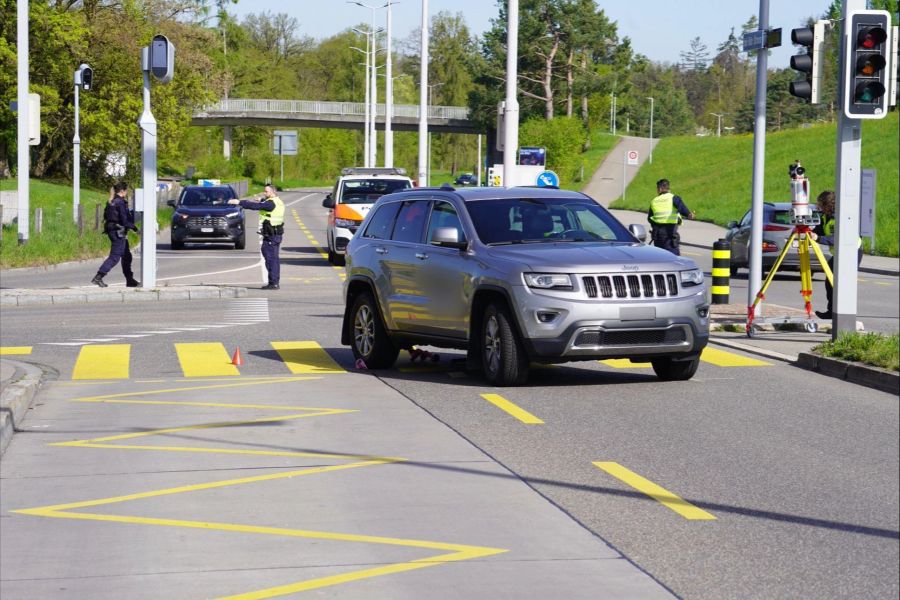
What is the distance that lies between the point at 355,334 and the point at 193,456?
5635 mm

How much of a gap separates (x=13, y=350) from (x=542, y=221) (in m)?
6.68

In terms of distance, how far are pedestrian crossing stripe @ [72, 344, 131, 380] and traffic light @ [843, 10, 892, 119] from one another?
39.8 ft

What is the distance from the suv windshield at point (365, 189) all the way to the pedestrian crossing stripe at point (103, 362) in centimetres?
1680

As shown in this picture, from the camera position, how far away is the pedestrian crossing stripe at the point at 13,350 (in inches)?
618

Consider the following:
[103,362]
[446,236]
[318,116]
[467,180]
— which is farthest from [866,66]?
[467,180]

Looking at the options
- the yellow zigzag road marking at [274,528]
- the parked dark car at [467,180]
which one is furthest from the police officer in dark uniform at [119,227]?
the parked dark car at [467,180]

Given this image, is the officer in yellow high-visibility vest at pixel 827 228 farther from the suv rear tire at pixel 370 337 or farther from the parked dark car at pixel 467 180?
the parked dark car at pixel 467 180

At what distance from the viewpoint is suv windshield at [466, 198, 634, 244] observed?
41.8 feet

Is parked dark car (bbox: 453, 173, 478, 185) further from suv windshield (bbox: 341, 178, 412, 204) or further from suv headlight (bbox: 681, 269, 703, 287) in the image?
suv headlight (bbox: 681, 269, 703, 287)

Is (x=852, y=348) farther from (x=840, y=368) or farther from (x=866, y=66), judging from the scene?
(x=866, y=66)

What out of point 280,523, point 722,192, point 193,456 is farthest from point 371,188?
point 722,192

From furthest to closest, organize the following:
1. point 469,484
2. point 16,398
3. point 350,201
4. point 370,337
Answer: point 350,201, point 370,337, point 16,398, point 469,484

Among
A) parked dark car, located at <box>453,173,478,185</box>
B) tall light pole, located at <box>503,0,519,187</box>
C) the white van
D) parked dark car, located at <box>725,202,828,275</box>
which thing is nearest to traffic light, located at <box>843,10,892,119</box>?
tall light pole, located at <box>503,0,519,187</box>

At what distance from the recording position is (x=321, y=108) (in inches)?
4781
